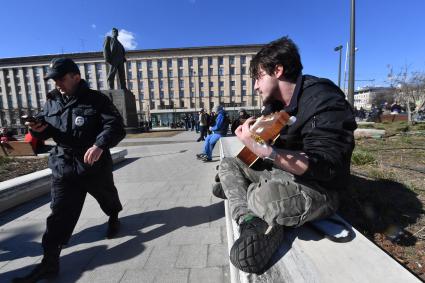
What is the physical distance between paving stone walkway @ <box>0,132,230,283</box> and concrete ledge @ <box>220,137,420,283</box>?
0.81 meters

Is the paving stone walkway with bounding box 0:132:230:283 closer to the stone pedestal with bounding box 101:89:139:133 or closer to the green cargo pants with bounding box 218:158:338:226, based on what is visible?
the green cargo pants with bounding box 218:158:338:226

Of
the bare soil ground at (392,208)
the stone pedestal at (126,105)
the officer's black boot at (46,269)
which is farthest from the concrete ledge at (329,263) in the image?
the stone pedestal at (126,105)

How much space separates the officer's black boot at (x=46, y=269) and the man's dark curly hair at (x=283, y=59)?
7.76ft

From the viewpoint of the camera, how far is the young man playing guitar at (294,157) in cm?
139

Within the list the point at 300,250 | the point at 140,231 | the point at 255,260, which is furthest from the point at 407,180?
the point at 140,231

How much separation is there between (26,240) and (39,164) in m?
4.29

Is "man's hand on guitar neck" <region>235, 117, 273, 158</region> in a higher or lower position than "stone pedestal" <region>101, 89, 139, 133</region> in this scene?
lower

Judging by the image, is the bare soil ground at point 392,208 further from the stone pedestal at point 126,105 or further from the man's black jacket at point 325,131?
the stone pedestal at point 126,105

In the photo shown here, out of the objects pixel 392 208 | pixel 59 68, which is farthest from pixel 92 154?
pixel 392 208

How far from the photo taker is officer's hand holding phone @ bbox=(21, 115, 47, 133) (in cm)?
211

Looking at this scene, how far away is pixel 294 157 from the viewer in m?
1.39

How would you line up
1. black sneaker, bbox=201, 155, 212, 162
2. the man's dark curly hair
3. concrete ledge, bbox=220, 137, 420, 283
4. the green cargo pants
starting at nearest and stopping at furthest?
1. concrete ledge, bbox=220, 137, 420, 283
2. the green cargo pants
3. the man's dark curly hair
4. black sneaker, bbox=201, 155, 212, 162

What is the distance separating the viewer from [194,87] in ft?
231

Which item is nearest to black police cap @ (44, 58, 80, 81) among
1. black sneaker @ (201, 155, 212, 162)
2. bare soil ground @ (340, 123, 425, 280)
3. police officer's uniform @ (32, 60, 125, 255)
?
police officer's uniform @ (32, 60, 125, 255)
